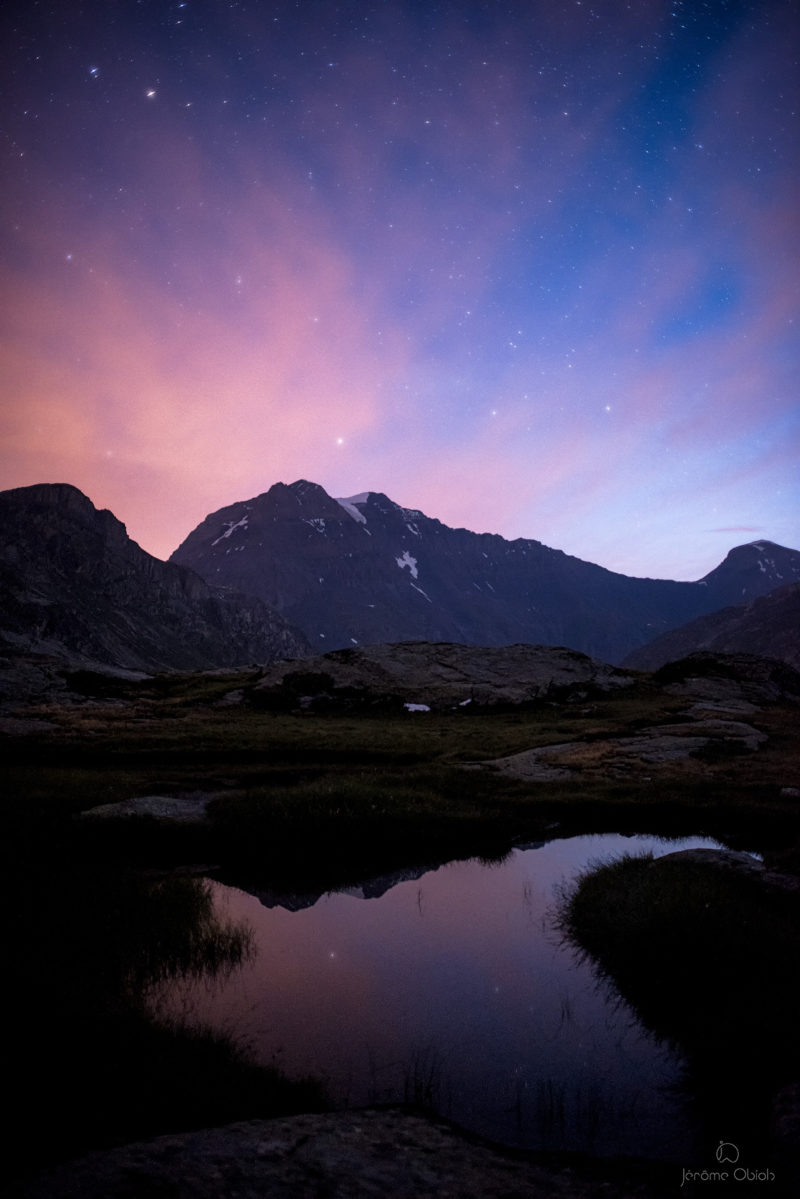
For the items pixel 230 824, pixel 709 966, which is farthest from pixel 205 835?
pixel 709 966

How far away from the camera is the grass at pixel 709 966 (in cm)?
675

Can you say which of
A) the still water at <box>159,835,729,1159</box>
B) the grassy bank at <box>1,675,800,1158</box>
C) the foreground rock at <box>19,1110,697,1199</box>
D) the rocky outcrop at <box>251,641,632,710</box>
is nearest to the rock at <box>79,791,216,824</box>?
the grassy bank at <box>1,675,800,1158</box>

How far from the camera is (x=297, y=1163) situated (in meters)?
4.80

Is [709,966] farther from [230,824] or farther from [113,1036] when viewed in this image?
[230,824]

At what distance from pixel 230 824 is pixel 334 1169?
13.1 m

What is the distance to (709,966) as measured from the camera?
9.28 metres

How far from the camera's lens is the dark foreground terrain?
20.1 feet

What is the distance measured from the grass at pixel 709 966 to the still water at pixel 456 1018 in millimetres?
433

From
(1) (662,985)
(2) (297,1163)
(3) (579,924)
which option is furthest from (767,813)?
(2) (297,1163)

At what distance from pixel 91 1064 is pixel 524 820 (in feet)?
51.2

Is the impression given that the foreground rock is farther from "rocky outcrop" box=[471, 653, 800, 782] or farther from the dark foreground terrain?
"rocky outcrop" box=[471, 653, 800, 782]

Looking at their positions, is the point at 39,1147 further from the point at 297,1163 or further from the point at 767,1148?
the point at 767,1148

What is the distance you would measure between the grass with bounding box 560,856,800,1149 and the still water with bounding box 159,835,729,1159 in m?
0.43

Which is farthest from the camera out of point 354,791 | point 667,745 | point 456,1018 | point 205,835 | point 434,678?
point 434,678
